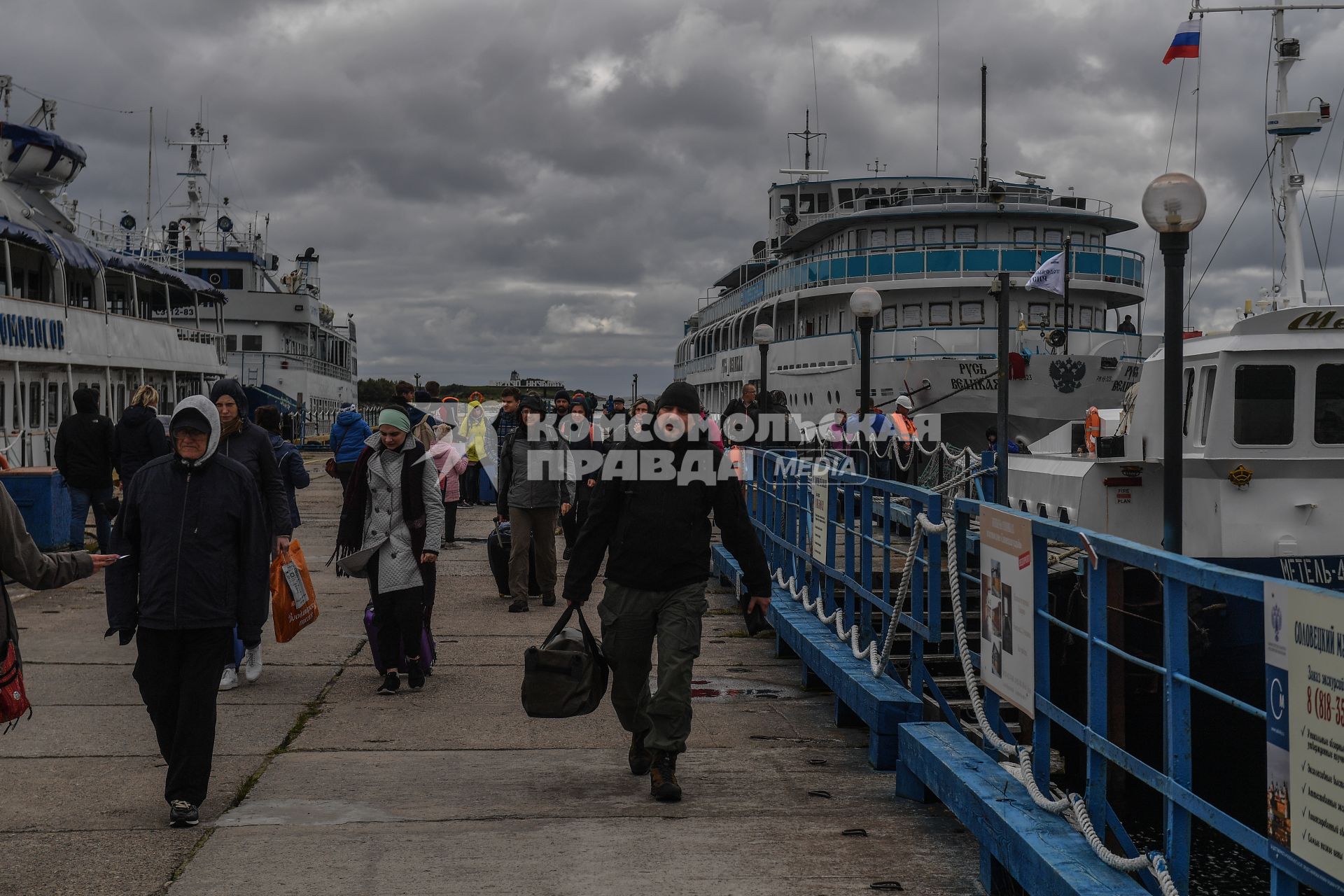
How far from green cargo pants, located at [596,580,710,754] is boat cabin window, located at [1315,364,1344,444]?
613 centimetres

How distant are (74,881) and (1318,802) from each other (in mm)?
4224

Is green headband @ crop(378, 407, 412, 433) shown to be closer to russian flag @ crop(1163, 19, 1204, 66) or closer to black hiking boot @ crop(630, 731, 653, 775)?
black hiking boot @ crop(630, 731, 653, 775)

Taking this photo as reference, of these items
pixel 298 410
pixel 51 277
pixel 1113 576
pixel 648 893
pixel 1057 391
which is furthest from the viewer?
pixel 298 410

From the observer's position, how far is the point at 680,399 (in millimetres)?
6387

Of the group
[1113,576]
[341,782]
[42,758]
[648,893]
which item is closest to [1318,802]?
[1113,576]

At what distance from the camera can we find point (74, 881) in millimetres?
4723

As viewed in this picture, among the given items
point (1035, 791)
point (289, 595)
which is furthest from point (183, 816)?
point (1035, 791)

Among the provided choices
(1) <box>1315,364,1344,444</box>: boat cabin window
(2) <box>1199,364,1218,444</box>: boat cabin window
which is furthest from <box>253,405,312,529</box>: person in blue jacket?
(1) <box>1315,364,1344,444</box>: boat cabin window

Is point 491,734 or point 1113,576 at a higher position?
point 1113,576

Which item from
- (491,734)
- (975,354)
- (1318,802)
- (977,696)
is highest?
(975,354)

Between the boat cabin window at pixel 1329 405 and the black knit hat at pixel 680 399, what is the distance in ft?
19.6

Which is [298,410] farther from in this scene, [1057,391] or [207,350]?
[1057,391]

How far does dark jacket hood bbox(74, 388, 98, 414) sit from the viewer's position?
Result: 41.7ft

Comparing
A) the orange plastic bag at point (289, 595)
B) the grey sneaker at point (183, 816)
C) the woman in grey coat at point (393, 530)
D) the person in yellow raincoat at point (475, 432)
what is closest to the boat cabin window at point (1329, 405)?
the woman in grey coat at point (393, 530)
